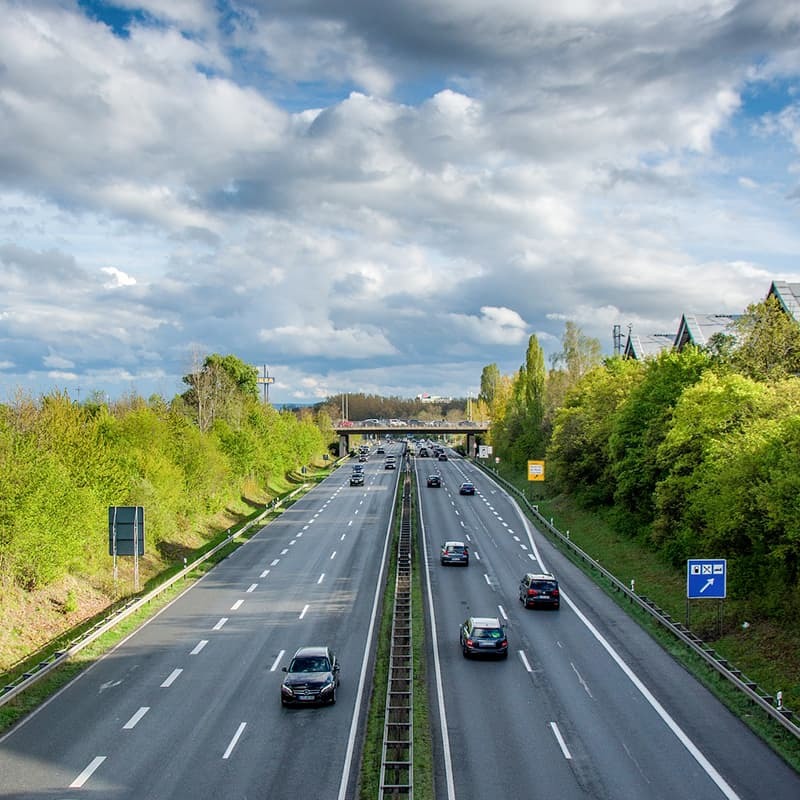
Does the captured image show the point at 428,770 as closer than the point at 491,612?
Yes

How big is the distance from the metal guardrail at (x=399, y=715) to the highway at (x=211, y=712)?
1031mm

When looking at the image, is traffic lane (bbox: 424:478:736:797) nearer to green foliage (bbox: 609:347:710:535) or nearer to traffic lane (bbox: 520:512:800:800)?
traffic lane (bbox: 520:512:800:800)

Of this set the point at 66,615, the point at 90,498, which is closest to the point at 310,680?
the point at 66,615

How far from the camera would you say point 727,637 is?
110 feet

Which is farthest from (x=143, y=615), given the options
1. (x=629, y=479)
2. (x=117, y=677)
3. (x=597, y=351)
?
(x=597, y=351)

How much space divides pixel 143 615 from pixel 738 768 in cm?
2648

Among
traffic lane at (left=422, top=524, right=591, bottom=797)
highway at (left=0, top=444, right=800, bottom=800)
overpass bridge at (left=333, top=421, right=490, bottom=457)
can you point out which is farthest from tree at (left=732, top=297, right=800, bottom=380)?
overpass bridge at (left=333, top=421, right=490, bottom=457)

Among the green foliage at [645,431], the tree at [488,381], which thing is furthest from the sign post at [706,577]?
the tree at [488,381]

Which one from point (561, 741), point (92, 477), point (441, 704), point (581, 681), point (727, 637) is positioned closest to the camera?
point (561, 741)

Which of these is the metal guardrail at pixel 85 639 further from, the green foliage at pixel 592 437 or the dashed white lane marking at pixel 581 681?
the green foliage at pixel 592 437

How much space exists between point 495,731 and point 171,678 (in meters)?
11.8

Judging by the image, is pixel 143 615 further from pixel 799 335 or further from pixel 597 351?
pixel 597 351

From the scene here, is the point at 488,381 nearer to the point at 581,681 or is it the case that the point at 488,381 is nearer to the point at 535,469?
the point at 535,469

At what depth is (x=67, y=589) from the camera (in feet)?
128
